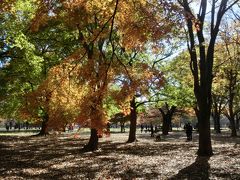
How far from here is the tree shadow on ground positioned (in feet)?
46.5

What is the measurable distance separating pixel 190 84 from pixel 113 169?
2576cm

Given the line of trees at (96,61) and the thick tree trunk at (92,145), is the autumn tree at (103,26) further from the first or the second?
the thick tree trunk at (92,145)

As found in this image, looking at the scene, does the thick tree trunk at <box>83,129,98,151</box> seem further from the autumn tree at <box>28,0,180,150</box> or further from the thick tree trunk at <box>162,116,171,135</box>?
the thick tree trunk at <box>162,116,171,135</box>

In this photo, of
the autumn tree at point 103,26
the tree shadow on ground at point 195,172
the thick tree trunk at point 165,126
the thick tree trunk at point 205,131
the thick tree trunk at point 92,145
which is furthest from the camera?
the thick tree trunk at point 165,126

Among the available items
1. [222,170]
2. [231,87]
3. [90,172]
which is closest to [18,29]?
[90,172]

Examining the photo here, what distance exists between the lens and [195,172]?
15.3 m

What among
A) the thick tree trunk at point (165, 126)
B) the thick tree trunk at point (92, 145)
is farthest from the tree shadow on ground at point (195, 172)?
the thick tree trunk at point (165, 126)

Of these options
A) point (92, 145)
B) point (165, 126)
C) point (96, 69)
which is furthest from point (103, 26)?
point (165, 126)

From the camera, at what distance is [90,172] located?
51.4 feet

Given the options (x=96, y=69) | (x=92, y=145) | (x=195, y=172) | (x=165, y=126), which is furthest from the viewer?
(x=165, y=126)

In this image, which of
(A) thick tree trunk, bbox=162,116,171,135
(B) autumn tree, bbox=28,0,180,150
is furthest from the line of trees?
(A) thick tree trunk, bbox=162,116,171,135

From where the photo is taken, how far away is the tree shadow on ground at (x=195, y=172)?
46.5 ft

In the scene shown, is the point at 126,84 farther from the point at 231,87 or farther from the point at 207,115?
the point at 231,87

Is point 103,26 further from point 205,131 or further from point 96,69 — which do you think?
point 205,131
